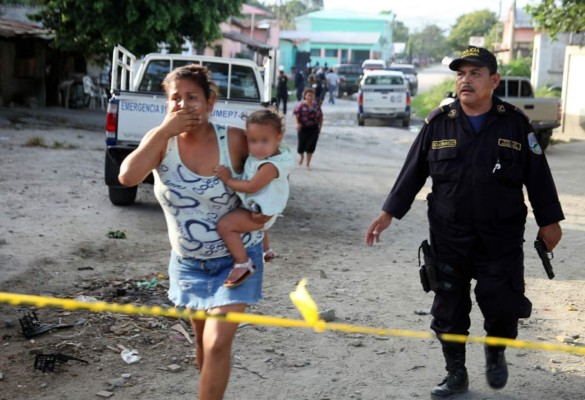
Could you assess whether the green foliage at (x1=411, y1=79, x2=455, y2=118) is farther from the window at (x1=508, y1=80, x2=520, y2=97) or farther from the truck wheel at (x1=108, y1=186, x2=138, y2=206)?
the truck wheel at (x1=108, y1=186, x2=138, y2=206)

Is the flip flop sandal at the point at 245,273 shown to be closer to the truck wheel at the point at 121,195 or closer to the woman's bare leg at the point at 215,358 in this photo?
the woman's bare leg at the point at 215,358

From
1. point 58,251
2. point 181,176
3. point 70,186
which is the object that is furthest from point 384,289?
point 70,186

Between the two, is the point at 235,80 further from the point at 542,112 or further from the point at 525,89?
the point at 525,89

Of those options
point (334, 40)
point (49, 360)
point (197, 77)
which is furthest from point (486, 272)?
point (334, 40)

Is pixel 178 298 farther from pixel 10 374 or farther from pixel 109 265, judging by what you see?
pixel 109 265

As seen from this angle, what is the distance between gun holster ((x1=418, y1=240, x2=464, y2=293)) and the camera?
4.28m

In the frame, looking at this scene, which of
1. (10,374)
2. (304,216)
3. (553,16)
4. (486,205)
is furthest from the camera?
(553,16)

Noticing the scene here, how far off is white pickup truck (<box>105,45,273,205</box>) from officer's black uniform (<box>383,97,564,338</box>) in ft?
15.6

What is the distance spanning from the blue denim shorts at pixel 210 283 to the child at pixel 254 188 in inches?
2.2

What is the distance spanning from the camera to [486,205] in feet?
13.3

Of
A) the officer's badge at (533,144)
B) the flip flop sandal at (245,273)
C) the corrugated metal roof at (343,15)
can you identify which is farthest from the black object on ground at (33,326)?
the corrugated metal roof at (343,15)

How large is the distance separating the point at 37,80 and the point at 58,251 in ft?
68.9

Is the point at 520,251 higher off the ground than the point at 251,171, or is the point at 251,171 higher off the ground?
the point at 251,171

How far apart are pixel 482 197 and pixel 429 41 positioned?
15989cm
